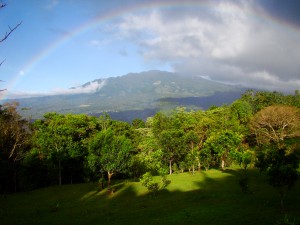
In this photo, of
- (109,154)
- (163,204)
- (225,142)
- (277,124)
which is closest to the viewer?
(163,204)

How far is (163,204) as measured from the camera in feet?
136

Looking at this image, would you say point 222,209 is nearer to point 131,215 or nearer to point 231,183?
point 131,215

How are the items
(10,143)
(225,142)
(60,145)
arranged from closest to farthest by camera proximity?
(225,142) → (10,143) → (60,145)

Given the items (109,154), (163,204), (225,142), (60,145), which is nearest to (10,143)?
(60,145)

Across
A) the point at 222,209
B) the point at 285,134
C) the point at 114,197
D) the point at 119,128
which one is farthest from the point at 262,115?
the point at 222,209

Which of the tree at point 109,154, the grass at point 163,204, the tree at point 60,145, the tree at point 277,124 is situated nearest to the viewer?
the grass at point 163,204

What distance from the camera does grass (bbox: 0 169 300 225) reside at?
1163 inches

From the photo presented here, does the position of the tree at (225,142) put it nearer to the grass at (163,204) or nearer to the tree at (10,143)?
the grass at (163,204)

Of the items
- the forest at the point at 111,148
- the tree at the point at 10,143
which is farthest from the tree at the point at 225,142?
the tree at the point at 10,143

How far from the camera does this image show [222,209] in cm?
3139

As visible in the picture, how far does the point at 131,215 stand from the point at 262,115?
2247 inches

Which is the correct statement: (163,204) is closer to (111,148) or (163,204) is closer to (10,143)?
(111,148)

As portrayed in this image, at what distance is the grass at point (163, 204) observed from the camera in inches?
1163

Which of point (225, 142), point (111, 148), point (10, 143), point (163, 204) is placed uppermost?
point (111, 148)
